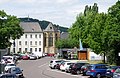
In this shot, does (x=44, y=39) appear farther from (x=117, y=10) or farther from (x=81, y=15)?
(x=117, y=10)

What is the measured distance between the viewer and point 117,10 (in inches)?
2361

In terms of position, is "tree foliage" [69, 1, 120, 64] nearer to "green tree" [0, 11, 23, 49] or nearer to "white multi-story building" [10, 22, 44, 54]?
"green tree" [0, 11, 23, 49]

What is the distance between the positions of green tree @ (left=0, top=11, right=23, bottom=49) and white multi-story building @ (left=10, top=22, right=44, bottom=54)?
235 feet

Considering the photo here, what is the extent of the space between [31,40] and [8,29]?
81.7 metres

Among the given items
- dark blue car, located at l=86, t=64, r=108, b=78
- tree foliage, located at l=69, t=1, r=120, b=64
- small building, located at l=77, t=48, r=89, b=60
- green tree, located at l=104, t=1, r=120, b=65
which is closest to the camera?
dark blue car, located at l=86, t=64, r=108, b=78

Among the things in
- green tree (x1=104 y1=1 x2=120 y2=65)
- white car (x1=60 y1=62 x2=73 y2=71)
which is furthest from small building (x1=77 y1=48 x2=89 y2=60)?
white car (x1=60 y1=62 x2=73 y2=71)

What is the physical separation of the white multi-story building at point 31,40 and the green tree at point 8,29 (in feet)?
235

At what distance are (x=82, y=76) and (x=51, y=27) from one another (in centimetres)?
13611

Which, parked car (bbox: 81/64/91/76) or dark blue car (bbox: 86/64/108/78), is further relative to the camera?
parked car (bbox: 81/64/91/76)

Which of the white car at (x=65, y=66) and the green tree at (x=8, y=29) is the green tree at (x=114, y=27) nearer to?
the white car at (x=65, y=66)

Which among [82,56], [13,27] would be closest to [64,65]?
[82,56]

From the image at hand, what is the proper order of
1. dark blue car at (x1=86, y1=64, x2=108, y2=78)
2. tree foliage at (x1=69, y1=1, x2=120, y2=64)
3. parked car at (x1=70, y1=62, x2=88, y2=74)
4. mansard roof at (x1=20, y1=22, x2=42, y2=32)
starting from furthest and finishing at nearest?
mansard roof at (x1=20, y1=22, x2=42, y2=32) < tree foliage at (x1=69, y1=1, x2=120, y2=64) < parked car at (x1=70, y1=62, x2=88, y2=74) < dark blue car at (x1=86, y1=64, x2=108, y2=78)

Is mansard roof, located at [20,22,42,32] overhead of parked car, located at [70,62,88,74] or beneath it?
overhead

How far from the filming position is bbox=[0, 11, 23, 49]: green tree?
89625 millimetres
